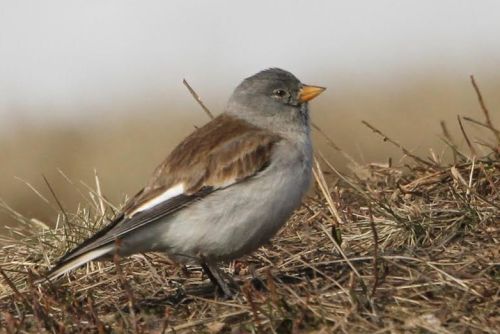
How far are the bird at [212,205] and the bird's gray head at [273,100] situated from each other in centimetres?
32

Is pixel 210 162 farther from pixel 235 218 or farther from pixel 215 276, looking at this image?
pixel 215 276

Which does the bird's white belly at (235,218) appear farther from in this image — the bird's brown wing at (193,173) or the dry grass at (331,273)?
the dry grass at (331,273)

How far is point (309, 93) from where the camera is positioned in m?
6.47

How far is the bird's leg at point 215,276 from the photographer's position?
5621 millimetres

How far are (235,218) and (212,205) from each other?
123 millimetres

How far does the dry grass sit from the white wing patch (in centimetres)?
36

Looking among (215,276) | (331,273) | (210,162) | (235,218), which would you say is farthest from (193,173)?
(331,273)

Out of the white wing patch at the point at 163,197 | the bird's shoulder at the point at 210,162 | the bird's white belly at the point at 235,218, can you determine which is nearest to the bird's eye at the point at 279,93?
the bird's shoulder at the point at 210,162

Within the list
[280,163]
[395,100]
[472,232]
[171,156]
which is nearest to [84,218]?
[171,156]

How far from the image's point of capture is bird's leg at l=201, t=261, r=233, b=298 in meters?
5.62

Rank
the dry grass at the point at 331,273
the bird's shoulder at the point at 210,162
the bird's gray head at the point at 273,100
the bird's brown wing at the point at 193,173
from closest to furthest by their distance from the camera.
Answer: the dry grass at the point at 331,273
the bird's brown wing at the point at 193,173
the bird's shoulder at the point at 210,162
the bird's gray head at the point at 273,100

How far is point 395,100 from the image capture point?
1306 centimetres

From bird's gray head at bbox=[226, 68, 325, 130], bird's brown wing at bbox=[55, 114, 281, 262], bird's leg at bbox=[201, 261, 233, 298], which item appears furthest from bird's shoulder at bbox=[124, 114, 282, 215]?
bird's leg at bbox=[201, 261, 233, 298]

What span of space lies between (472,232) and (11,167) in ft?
21.7
